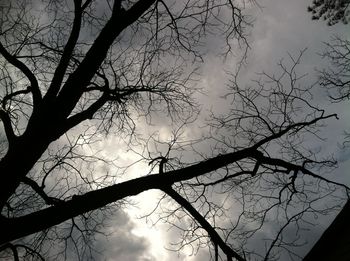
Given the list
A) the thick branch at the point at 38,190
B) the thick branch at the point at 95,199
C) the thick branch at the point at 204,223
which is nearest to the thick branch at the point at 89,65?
the thick branch at the point at 95,199

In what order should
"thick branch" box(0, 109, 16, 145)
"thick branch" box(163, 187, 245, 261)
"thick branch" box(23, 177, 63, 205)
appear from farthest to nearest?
"thick branch" box(23, 177, 63, 205) → "thick branch" box(0, 109, 16, 145) → "thick branch" box(163, 187, 245, 261)

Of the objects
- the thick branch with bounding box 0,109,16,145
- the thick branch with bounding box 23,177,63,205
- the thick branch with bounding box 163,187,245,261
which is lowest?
the thick branch with bounding box 163,187,245,261

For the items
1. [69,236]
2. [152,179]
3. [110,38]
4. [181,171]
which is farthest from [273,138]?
[69,236]

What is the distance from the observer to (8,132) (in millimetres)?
4980

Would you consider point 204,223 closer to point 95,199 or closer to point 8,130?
point 95,199

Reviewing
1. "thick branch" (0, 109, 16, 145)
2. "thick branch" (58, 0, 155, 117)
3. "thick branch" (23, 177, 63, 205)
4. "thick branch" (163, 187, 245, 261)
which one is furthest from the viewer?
"thick branch" (23, 177, 63, 205)

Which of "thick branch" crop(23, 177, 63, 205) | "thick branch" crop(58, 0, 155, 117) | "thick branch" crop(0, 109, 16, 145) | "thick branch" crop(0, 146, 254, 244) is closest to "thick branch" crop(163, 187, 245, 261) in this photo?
"thick branch" crop(0, 146, 254, 244)

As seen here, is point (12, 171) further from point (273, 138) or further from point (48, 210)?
point (273, 138)

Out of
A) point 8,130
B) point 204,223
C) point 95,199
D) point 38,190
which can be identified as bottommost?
point 204,223

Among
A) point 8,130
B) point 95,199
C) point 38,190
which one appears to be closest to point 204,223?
point 95,199

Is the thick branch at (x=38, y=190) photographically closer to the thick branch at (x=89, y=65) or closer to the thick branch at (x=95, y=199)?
the thick branch at (x=89, y=65)

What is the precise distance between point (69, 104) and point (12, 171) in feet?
3.74

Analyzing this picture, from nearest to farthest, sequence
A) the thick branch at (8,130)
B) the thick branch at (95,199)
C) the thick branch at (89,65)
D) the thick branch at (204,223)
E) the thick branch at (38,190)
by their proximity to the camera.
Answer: the thick branch at (95,199)
the thick branch at (89,65)
the thick branch at (204,223)
the thick branch at (8,130)
the thick branch at (38,190)

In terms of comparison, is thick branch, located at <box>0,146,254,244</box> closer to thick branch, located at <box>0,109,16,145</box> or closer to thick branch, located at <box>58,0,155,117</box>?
thick branch, located at <box>58,0,155,117</box>
